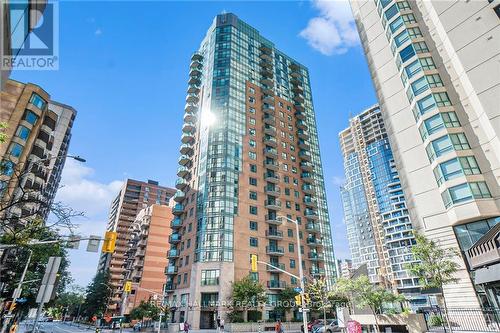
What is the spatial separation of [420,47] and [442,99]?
8758mm

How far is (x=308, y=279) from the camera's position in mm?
58844

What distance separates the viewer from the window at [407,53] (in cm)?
3597

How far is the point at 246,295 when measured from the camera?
43.5 meters

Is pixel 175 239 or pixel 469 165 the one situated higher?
pixel 175 239

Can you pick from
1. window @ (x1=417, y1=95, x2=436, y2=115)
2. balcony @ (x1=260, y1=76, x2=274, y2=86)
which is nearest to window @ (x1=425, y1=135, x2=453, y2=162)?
window @ (x1=417, y1=95, x2=436, y2=115)

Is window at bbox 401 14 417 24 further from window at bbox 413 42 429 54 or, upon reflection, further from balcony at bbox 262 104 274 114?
balcony at bbox 262 104 274 114

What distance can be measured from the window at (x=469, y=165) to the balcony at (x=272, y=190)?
3709 centimetres

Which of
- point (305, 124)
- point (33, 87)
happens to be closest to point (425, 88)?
point (305, 124)

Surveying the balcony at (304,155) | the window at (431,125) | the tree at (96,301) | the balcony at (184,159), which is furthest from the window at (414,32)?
the tree at (96,301)

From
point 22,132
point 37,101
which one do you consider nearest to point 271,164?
point 37,101

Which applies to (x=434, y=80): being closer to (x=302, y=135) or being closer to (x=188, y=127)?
(x=302, y=135)

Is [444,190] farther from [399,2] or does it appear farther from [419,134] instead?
[399,2]

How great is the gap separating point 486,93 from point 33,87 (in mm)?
58735

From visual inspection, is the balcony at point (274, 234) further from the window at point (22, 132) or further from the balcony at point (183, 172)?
the window at point (22, 132)
